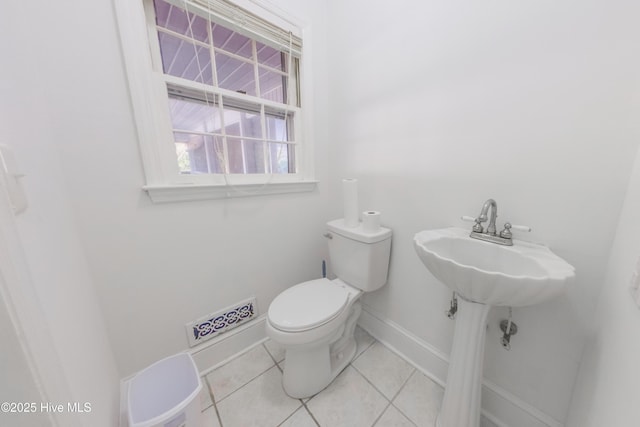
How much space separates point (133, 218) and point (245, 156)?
1.97ft

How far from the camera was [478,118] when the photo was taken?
2.85ft

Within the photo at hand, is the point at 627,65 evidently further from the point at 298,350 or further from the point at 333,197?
the point at 298,350

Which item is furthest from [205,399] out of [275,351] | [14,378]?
[14,378]

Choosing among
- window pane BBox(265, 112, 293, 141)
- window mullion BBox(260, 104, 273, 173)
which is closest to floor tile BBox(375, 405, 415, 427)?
window mullion BBox(260, 104, 273, 173)

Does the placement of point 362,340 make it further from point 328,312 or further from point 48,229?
point 48,229

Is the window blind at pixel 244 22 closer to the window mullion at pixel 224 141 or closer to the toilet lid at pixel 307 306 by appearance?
the window mullion at pixel 224 141

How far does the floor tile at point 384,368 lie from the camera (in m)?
1.10

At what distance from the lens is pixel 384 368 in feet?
3.93

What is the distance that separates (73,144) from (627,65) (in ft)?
5.80

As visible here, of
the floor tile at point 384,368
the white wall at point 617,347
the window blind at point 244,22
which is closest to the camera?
the white wall at point 617,347

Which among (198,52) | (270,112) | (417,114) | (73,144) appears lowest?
(73,144)

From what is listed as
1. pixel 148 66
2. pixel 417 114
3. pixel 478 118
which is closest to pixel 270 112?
pixel 148 66

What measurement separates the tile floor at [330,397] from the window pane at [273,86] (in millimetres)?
1590

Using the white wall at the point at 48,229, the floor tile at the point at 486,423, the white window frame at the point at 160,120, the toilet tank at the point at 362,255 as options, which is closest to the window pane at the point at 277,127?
the white window frame at the point at 160,120
